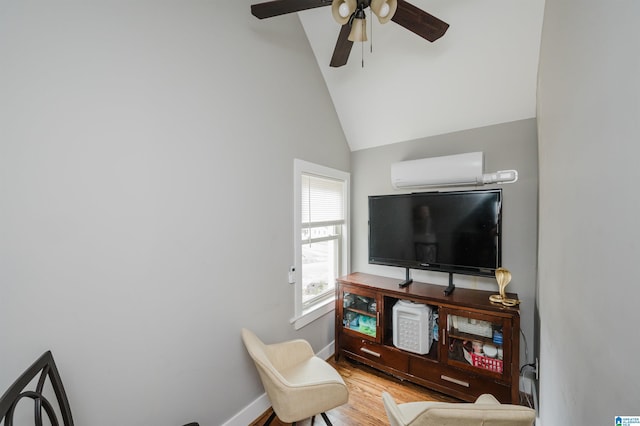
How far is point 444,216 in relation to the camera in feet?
7.04

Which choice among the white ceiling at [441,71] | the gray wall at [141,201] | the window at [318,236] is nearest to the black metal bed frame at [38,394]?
the gray wall at [141,201]

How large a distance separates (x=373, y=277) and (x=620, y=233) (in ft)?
7.59

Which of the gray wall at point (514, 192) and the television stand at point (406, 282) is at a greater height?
the gray wall at point (514, 192)

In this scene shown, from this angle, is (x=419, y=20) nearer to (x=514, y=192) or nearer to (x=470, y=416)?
(x=514, y=192)

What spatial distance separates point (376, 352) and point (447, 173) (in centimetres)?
183

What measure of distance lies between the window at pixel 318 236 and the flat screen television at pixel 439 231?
0.41 metres

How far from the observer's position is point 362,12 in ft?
4.36

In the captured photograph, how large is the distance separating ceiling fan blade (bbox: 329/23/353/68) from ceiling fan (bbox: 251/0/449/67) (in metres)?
0.01

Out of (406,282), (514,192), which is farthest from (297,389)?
(514,192)

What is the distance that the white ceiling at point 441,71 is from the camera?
5.38ft

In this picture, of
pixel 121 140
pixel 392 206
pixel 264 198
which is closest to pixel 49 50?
pixel 121 140

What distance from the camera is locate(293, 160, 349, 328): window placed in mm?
2146

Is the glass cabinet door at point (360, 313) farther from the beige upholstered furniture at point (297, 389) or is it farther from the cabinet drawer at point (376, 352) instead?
the beige upholstered furniture at point (297, 389)

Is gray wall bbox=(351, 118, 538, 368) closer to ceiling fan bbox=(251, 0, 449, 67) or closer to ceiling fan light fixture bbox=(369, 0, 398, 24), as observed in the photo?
ceiling fan bbox=(251, 0, 449, 67)
